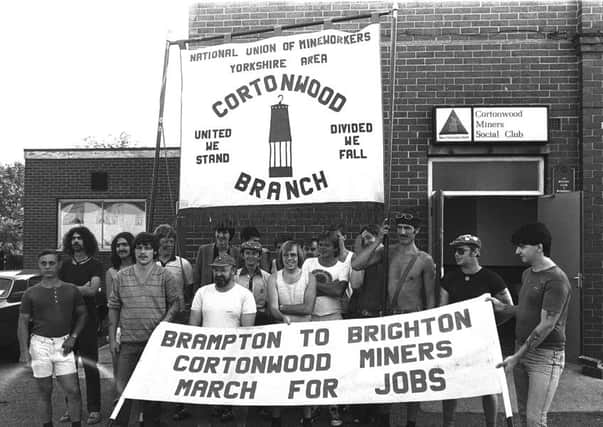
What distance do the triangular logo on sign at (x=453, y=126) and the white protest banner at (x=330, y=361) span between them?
3946 millimetres

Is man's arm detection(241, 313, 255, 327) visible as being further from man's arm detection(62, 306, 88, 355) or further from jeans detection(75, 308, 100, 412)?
jeans detection(75, 308, 100, 412)

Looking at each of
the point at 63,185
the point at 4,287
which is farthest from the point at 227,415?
the point at 63,185

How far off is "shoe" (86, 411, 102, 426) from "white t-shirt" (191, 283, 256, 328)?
5.40 ft

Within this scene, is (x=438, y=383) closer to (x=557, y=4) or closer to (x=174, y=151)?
(x=557, y=4)

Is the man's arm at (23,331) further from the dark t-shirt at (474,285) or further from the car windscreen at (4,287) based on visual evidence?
the car windscreen at (4,287)

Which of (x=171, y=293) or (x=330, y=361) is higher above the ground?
(x=171, y=293)

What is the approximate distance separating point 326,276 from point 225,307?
101cm

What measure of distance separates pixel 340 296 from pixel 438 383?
1.35 metres

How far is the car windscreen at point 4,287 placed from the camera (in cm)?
884

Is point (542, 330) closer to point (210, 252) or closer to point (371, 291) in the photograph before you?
point (371, 291)

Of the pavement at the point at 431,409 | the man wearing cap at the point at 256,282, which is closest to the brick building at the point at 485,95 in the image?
the pavement at the point at 431,409

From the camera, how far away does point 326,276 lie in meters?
5.50

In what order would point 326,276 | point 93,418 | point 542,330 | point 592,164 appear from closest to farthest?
point 542,330 < point 326,276 < point 93,418 < point 592,164

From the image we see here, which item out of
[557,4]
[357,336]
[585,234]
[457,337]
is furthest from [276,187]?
[557,4]
